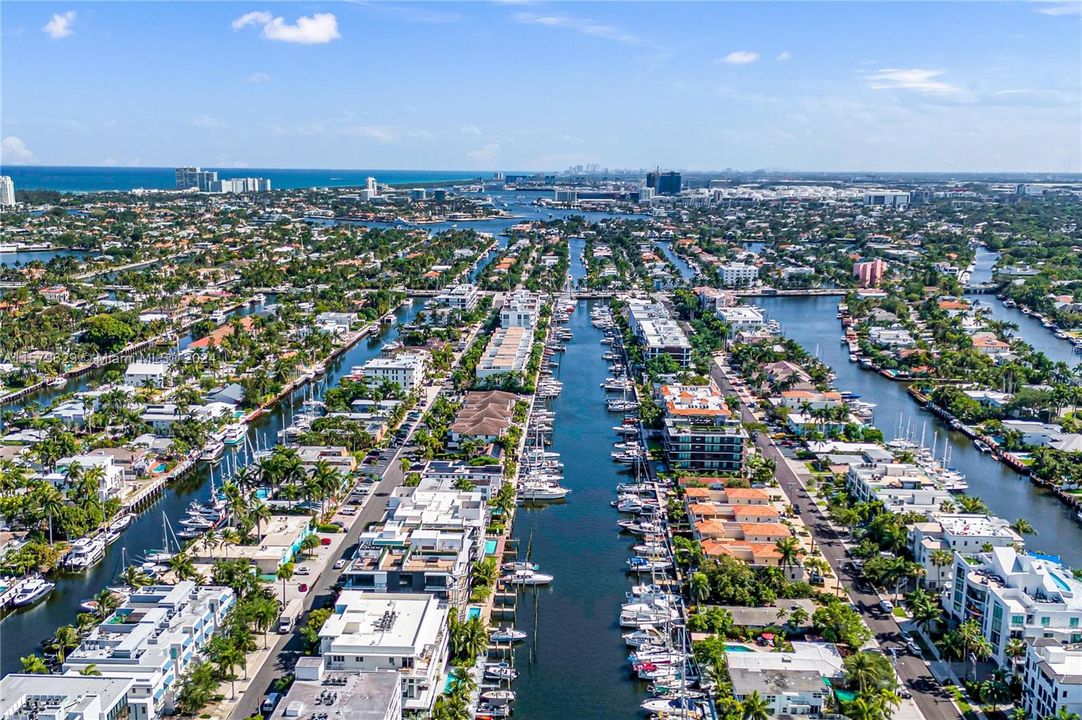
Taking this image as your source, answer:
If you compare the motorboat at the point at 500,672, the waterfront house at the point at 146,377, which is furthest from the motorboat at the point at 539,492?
the waterfront house at the point at 146,377

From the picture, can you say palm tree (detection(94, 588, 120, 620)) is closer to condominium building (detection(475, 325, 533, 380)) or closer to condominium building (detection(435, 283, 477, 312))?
condominium building (detection(475, 325, 533, 380))

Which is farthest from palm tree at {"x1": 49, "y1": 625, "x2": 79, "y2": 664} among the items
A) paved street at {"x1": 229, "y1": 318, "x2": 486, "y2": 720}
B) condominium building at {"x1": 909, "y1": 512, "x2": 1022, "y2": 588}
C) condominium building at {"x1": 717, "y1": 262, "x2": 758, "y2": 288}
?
condominium building at {"x1": 717, "y1": 262, "x2": 758, "y2": 288}

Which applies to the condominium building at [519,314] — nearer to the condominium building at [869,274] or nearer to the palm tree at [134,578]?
the palm tree at [134,578]

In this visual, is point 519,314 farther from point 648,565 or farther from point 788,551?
point 788,551

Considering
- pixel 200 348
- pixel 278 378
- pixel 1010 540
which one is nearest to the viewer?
pixel 1010 540

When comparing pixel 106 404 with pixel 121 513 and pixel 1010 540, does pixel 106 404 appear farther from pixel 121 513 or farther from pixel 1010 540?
pixel 1010 540

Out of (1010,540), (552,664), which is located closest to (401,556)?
(552,664)

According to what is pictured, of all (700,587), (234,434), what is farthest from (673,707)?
A: (234,434)
